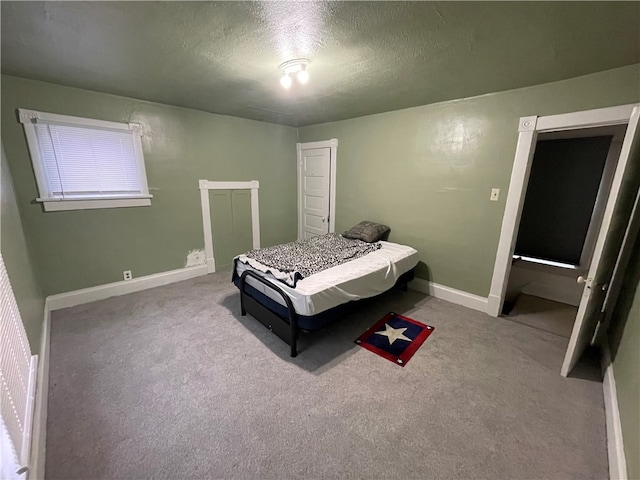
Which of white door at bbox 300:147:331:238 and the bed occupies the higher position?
white door at bbox 300:147:331:238

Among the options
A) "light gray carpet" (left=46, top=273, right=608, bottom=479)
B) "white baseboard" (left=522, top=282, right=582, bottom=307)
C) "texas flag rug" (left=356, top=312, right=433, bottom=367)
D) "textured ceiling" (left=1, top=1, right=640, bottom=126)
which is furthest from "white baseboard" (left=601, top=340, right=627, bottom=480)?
"textured ceiling" (left=1, top=1, right=640, bottom=126)

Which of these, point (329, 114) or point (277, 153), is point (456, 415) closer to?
point (329, 114)

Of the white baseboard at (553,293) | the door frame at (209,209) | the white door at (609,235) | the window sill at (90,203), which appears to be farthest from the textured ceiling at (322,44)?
the white baseboard at (553,293)

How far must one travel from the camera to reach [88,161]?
2.72 meters

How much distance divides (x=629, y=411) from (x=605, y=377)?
0.69 meters

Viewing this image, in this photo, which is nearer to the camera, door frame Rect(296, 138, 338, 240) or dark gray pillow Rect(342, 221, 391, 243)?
dark gray pillow Rect(342, 221, 391, 243)

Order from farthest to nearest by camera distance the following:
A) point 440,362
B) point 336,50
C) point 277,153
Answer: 1. point 277,153
2. point 440,362
3. point 336,50

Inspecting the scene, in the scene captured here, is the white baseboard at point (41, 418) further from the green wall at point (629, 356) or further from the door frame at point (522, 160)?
the door frame at point (522, 160)

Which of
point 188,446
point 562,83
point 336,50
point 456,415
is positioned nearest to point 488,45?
point 336,50

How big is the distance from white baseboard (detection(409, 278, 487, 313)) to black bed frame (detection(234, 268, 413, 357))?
1.92 metres

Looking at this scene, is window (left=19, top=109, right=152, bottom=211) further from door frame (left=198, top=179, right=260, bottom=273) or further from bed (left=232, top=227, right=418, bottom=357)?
bed (left=232, top=227, right=418, bottom=357)

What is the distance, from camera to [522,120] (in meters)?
2.38

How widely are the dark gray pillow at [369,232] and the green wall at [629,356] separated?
7.17 ft

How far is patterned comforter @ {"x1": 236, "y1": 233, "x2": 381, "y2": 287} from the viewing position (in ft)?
7.55
